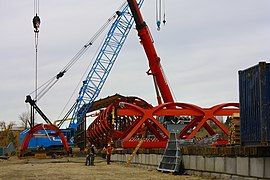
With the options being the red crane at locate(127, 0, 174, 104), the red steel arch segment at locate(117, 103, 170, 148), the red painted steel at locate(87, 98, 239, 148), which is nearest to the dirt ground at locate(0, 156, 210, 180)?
the red painted steel at locate(87, 98, 239, 148)

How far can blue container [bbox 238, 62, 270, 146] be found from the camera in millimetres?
13172

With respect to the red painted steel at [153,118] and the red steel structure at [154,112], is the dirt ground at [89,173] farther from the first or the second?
the red steel structure at [154,112]

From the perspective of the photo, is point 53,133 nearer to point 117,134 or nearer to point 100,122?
point 100,122

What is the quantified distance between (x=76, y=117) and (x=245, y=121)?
61.4 meters

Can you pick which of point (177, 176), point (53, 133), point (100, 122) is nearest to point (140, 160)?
point (177, 176)

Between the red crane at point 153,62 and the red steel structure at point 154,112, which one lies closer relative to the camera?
the red steel structure at point 154,112

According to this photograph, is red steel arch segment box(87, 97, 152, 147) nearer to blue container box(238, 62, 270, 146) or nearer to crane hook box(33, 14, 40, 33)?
crane hook box(33, 14, 40, 33)

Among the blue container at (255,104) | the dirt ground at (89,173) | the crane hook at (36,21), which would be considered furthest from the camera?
the crane hook at (36,21)

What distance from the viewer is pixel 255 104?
13.7m

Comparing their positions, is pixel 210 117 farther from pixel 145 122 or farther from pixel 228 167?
pixel 228 167

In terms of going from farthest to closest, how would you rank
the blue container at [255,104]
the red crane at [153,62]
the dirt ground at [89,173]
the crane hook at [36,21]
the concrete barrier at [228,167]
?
the red crane at [153,62] → the crane hook at [36,21] → the dirt ground at [89,173] → the blue container at [255,104] → the concrete barrier at [228,167]

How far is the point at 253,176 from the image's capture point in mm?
13320

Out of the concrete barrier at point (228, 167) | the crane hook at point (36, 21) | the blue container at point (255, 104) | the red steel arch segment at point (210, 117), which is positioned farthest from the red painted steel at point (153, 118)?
the blue container at point (255, 104)

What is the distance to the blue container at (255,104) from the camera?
43.2 feet
